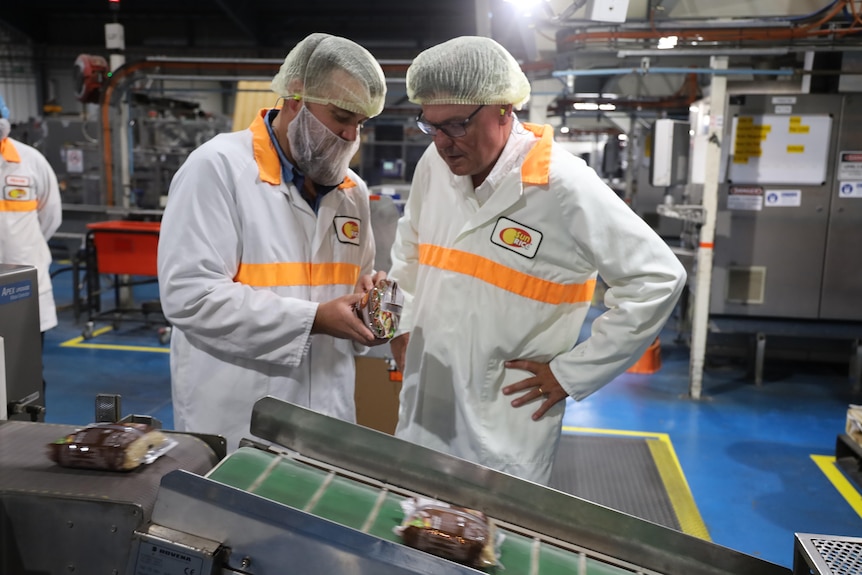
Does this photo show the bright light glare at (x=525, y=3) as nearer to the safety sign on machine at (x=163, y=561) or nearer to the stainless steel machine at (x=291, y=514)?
the stainless steel machine at (x=291, y=514)

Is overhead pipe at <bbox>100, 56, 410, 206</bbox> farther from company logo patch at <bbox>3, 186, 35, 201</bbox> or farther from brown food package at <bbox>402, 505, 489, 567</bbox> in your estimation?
brown food package at <bbox>402, 505, 489, 567</bbox>

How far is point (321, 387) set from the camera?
198cm

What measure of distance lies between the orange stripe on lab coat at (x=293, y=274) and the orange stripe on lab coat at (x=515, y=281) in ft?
1.12

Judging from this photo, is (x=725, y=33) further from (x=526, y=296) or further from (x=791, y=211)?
(x=526, y=296)

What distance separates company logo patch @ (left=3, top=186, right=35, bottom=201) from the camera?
4632mm

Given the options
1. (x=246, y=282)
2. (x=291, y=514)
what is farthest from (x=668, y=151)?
(x=291, y=514)

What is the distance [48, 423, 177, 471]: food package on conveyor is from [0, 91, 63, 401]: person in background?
382 centimetres

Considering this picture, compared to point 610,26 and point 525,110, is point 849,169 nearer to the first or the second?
point 610,26

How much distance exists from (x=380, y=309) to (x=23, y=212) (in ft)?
13.5

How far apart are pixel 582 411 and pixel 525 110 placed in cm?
451

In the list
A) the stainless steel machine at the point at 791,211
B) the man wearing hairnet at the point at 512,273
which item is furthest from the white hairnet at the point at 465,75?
the stainless steel machine at the point at 791,211

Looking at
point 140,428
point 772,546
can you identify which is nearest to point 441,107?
point 140,428

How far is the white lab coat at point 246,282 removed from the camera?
1.73 metres

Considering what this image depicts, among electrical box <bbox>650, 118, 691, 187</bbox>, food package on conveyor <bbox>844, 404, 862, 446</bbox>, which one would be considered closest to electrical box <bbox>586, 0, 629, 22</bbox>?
electrical box <bbox>650, 118, 691, 187</bbox>
